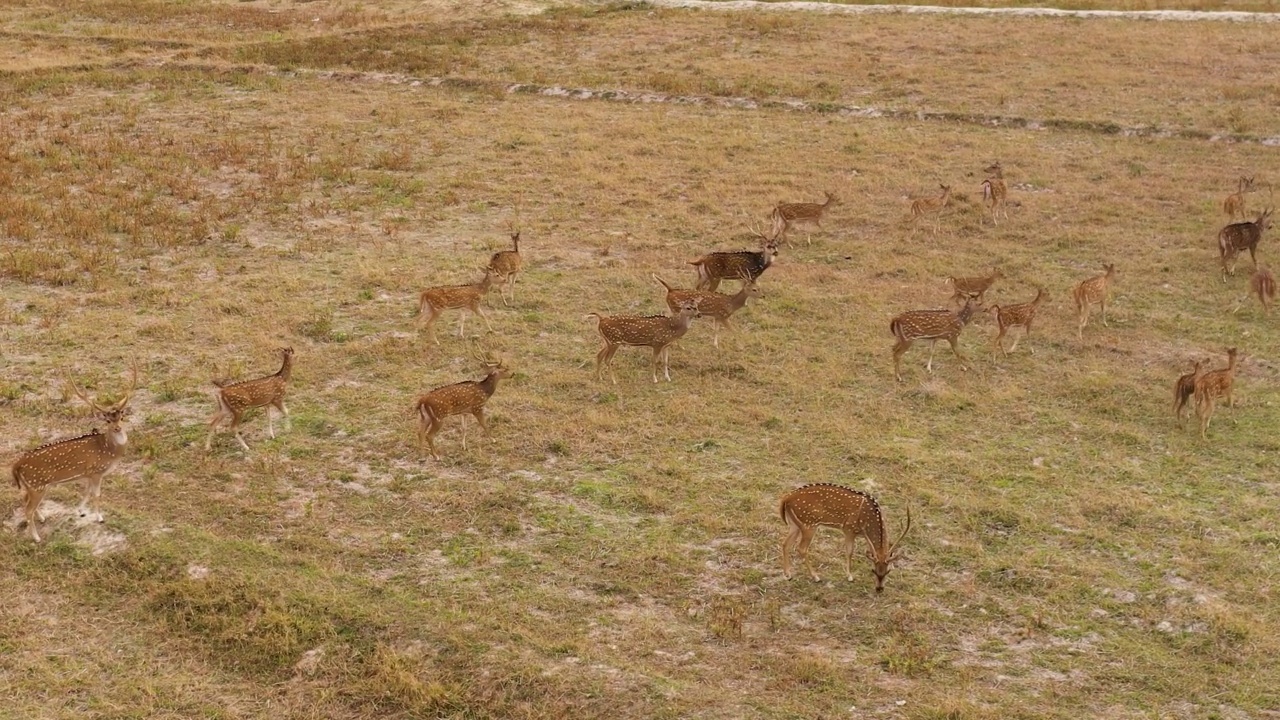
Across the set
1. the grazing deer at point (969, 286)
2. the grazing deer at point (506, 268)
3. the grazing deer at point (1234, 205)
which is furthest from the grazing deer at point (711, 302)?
the grazing deer at point (1234, 205)

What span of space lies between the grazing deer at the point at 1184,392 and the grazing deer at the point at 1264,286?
3.72 metres

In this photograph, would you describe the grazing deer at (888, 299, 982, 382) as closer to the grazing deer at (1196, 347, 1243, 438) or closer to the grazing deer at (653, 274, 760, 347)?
the grazing deer at (653, 274, 760, 347)

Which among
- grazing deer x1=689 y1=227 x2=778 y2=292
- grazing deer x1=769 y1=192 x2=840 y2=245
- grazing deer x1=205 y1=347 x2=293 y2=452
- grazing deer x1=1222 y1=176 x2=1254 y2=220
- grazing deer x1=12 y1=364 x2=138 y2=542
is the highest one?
grazing deer x1=1222 y1=176 x2=1254 y2=220

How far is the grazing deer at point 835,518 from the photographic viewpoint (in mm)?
10555

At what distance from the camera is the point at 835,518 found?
10.7 m

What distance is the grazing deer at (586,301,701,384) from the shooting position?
14.7 m

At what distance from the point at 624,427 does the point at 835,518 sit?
3633 millimetres

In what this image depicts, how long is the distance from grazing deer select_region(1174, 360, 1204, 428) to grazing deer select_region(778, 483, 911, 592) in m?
4.74

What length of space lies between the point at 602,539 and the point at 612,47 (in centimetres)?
2715

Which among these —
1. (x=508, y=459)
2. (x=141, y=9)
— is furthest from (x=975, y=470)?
(x=141, y=9)

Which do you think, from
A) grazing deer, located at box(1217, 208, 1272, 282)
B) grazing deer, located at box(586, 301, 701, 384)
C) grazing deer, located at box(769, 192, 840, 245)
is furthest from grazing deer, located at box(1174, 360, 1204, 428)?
grazing deer, located at box(769, 192, 840, 245)

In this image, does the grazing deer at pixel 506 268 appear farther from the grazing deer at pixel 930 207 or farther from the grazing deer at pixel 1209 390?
the grazing deer at pixel 1209 390

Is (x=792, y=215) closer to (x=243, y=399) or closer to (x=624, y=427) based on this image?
(x=624, y=427)

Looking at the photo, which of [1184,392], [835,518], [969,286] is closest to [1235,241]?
[969,286]
